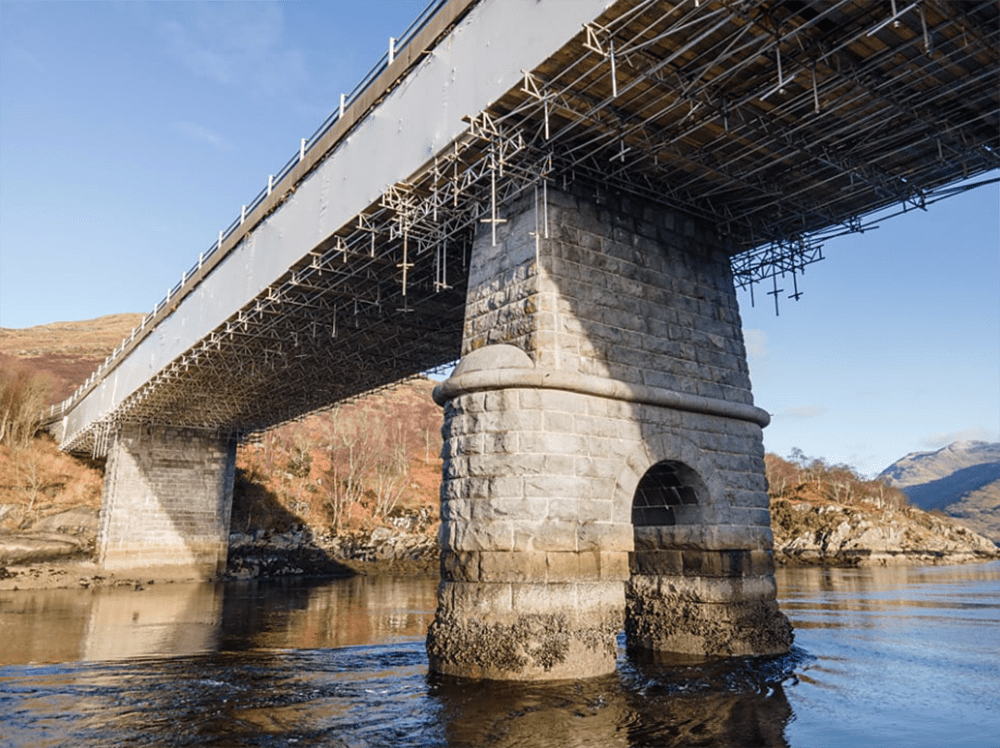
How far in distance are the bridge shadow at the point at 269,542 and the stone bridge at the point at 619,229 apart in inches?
1093

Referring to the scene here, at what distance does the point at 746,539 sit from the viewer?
1170cm

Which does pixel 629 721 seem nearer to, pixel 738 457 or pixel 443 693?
pixel 443 693

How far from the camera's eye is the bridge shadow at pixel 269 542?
3934 centimetres

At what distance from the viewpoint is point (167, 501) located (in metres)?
35.0

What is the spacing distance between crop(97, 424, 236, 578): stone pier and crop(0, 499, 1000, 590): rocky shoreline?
1.02 meters

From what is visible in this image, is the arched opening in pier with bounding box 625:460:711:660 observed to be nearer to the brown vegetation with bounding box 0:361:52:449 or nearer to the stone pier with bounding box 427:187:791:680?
the stone pier with bounding box 427:187:791:680

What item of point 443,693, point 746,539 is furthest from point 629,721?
point 746,539

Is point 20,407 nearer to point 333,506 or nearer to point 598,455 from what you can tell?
point 333,506

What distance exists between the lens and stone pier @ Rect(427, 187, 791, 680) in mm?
9453

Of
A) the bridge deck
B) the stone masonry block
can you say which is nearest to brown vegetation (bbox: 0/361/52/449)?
the bridge deck

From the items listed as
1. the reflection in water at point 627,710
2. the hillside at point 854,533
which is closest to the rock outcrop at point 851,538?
the hillside at point 854,533

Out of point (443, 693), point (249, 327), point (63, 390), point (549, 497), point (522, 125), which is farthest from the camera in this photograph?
point (63, 390)

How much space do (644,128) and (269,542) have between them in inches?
1475

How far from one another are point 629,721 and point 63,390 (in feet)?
215
